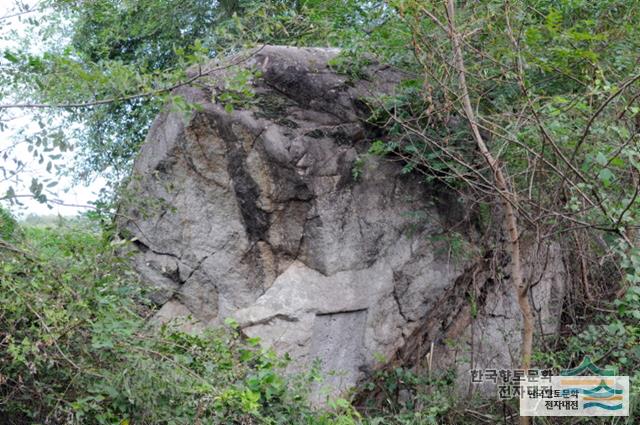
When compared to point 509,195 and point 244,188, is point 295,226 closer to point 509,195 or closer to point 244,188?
point 244,188

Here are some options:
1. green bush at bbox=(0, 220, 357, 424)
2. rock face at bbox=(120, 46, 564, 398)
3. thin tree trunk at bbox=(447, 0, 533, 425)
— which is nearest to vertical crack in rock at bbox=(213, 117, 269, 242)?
rock face at bbox=(120, 46, 564, 398)

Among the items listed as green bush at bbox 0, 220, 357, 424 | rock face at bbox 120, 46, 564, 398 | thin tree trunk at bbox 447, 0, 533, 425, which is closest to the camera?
green bush at bbox 0, 220, 357, 424

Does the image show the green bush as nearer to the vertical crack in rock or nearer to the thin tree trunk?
the vertical crack in rock

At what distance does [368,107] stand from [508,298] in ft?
5.88

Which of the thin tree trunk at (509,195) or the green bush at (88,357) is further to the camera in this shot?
the thin tree trunk at (509,195)

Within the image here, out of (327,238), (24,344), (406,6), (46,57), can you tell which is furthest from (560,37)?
(24,344)

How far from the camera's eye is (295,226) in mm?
5184

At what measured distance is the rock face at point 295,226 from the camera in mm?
5117

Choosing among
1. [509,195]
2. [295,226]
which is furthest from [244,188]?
[509,195]

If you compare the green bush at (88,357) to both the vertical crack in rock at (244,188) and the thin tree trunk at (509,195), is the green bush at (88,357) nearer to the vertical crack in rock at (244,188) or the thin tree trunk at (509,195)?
the vertical crack in rock at (244,188)

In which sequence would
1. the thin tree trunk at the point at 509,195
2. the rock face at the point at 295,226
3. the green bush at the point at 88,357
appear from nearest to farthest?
the green bush at the point at 88,357 → the thin tree trunk at the point at 509,195 → the rock face at the point at 295,226

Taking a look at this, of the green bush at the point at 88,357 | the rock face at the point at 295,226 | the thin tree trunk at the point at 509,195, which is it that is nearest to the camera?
the green bush at the point at 88,357

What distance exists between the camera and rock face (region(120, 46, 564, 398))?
16.8 ft

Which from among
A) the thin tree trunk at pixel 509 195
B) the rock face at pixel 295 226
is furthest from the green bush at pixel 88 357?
the thin tree trunk at pixel 509 195
